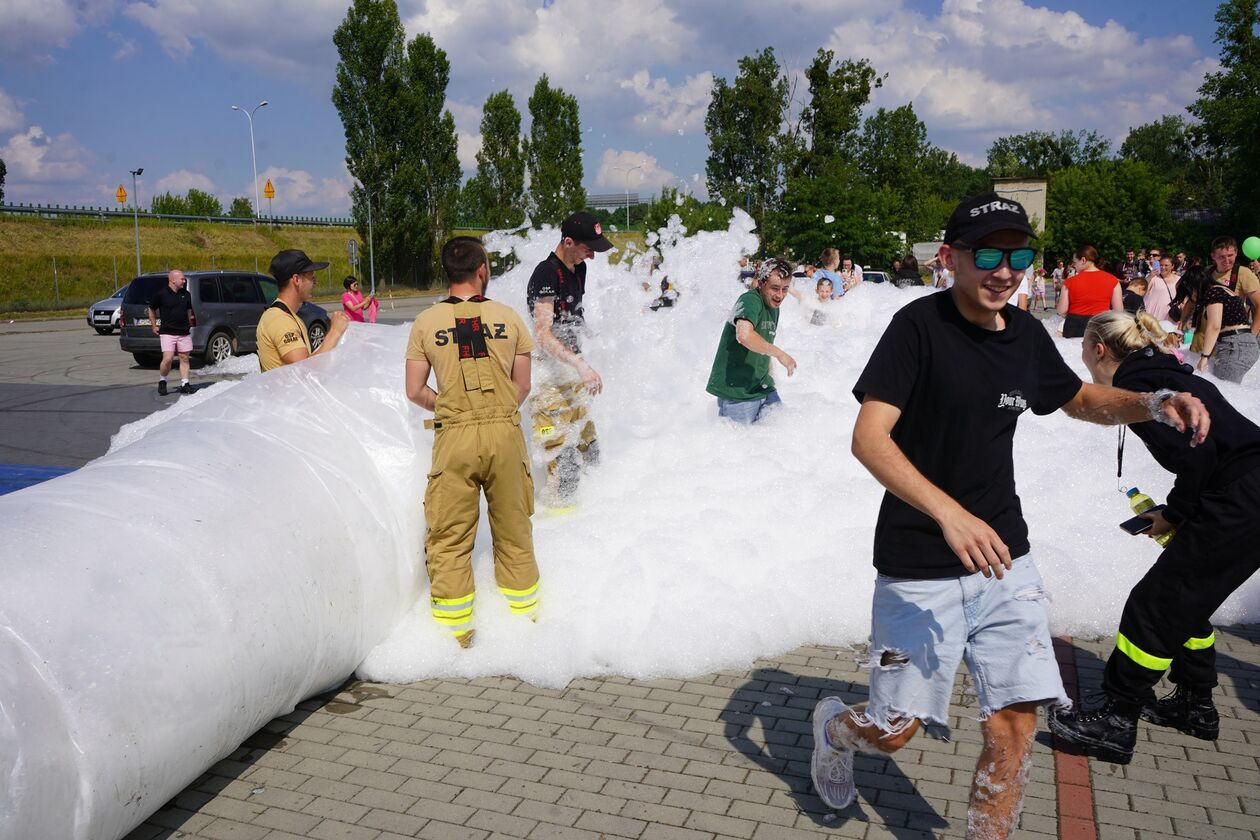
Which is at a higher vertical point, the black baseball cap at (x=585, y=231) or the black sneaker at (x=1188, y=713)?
the black baseball cap at (x=585, y=231)

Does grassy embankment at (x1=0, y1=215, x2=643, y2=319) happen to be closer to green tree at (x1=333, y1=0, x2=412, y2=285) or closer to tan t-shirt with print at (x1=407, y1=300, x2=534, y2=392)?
green tree at (x1=333, y1=0, x2=412, y2=285)

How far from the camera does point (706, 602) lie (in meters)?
4.92

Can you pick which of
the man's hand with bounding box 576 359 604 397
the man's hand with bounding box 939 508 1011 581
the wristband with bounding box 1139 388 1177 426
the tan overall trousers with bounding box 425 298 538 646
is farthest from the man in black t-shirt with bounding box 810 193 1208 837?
the man's hand with bounding box 576 359 604 397

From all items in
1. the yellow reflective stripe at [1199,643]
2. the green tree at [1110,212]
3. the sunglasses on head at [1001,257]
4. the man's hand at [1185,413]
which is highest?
the green tree at [1110,212]

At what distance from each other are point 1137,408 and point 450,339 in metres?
2.86

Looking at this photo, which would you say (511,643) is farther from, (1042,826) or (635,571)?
(1042,826)

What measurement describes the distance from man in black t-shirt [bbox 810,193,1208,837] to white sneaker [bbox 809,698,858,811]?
31 centimetres

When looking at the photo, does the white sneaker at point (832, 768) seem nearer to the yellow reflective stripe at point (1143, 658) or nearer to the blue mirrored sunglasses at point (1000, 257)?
the yellow reflective stripe at point (1143, 658)

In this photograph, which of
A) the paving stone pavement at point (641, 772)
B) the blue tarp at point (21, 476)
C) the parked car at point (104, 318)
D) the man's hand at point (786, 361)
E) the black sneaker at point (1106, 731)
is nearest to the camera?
the paving stone pavement at point (641, 772)

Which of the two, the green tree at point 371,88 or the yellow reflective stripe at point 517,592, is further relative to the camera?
the green tree at point 371,88

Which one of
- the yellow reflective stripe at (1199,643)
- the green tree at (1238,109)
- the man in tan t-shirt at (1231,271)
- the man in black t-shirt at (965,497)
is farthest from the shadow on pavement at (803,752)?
the green tree at (1238,109)

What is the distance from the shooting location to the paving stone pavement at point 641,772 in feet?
11.0

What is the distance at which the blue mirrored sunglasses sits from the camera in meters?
2.80

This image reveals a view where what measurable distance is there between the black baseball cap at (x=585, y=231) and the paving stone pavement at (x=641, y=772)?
2653mm
